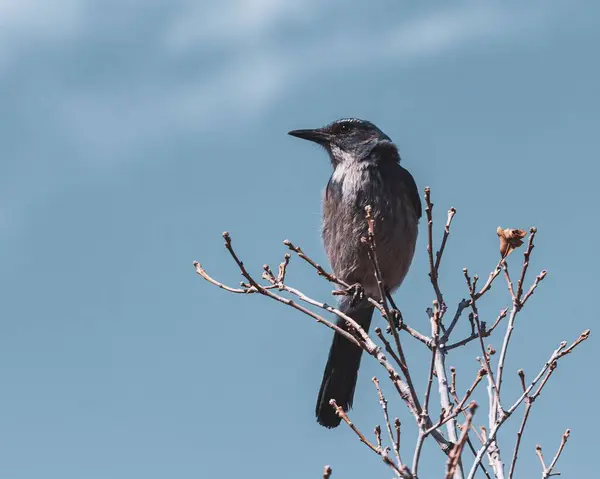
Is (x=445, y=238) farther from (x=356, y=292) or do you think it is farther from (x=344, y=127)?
(x=344, y=127)

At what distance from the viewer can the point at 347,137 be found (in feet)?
23.6

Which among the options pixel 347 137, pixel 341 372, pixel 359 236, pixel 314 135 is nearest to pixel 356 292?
pixel 359 236

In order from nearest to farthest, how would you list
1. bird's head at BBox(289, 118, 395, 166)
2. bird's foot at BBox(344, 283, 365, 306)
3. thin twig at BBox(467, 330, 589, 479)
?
thin twig at BBox(467, 330, 589, 479), bird's foot at BBox(344, 283, 365, 306), bird's head at BBox(289, 118, 395, 166)

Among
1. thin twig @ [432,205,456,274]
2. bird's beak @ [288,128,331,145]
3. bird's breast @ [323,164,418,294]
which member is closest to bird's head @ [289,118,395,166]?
bird's beak @ [288,128,331,145]

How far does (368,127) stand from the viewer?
7297 mm

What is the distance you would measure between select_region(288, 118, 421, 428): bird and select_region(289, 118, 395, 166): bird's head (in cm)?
16

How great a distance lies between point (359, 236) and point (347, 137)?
1418 millimetres

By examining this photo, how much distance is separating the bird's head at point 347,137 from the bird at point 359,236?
0.16 metres

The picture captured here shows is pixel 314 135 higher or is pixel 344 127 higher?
pixel 344 127

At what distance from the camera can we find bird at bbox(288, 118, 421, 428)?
610 cm

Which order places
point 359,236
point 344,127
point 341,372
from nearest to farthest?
point 359,236 < point 341,372 < point 344,127

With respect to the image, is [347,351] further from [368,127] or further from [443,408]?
[443,408]

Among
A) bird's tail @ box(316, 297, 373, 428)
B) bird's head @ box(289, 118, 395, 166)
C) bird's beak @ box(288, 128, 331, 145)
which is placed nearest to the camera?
bird's tail @ box(316, 297, 373, 428)

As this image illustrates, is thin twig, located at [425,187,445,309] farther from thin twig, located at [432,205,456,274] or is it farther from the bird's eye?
the bird's eye
